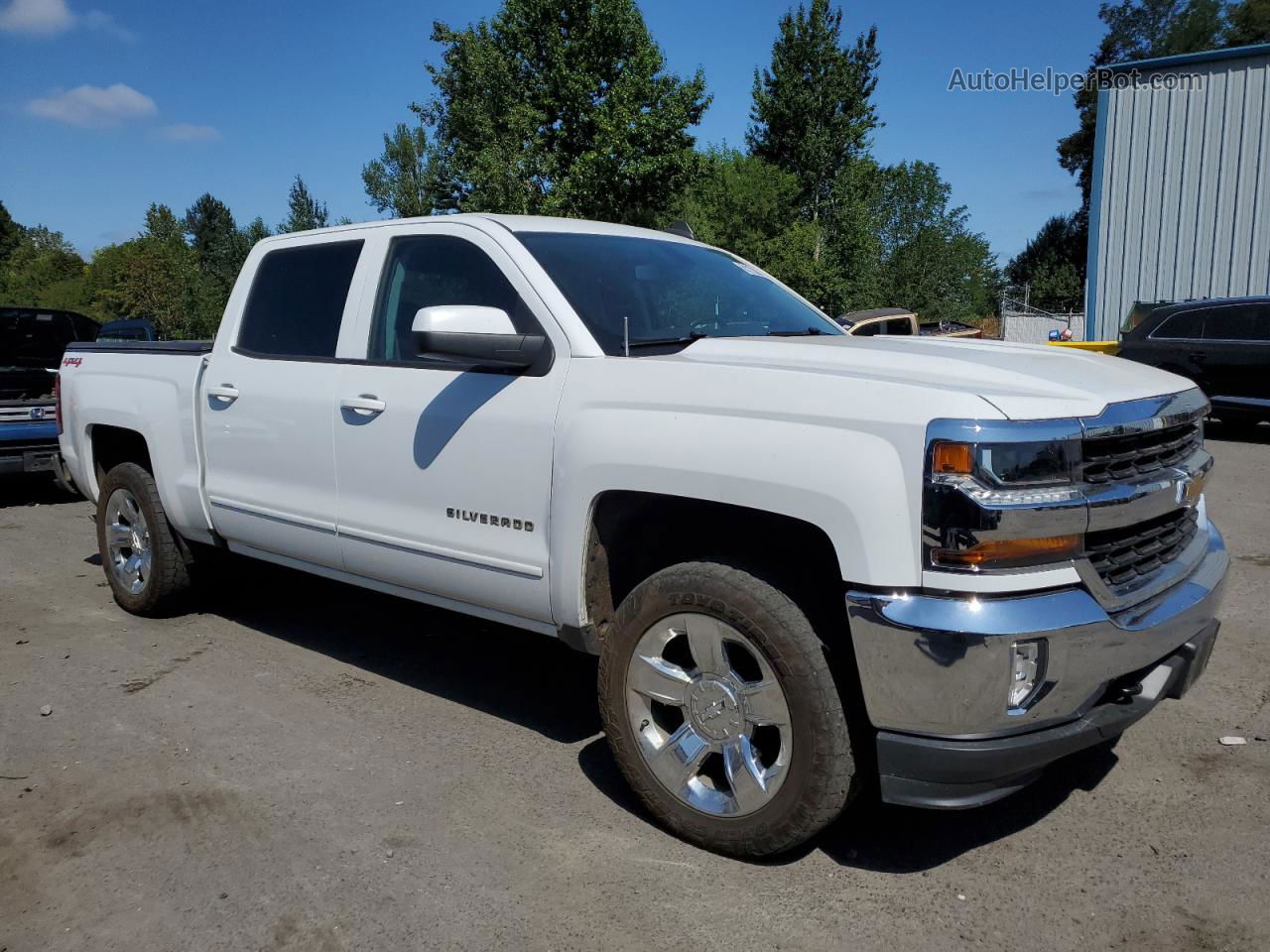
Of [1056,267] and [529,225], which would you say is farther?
[1056,267]

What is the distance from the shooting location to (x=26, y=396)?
943 centimetres

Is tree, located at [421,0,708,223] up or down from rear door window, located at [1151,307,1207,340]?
up

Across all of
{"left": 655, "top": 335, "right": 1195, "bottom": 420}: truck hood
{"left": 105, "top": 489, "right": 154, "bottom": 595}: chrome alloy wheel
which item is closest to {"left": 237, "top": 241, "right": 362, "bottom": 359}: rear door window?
{"left": 105, "top": 489, "right": 154, "bottom": 595}: chrome alloy wheel

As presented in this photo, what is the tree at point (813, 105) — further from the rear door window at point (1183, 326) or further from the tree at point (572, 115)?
the rear door window at point (1183, 326)

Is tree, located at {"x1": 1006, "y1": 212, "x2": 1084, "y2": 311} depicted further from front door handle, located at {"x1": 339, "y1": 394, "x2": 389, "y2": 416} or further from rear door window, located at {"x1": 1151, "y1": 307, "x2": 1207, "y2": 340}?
front door handle, located at {"x1": 339, "y1": 394, "x2": 389, "y2": 416}

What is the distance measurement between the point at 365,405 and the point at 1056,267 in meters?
65.8

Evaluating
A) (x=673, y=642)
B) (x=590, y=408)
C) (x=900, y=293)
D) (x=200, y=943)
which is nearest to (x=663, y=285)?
(x=590, y=408)

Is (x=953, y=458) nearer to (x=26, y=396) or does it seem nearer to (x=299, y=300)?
(x=299, y=300)

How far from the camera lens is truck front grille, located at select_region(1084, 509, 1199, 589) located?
262cm

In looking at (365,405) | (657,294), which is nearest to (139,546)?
(365,405)

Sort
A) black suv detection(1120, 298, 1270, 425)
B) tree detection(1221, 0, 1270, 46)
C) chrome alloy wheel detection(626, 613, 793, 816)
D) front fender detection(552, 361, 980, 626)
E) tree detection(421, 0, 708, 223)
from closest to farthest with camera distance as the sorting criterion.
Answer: front fender detection(552, 361, 980, 626), chrome alloy wheel detection(626, 613, 793, 816), black suv detection(1120, 298, 1270, 425), tree detection(421, 0, 708, 223), tree detection(1221, 0, 1270, 46)

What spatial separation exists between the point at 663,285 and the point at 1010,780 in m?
2.20

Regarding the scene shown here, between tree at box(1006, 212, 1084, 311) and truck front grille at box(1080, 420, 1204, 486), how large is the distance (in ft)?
198

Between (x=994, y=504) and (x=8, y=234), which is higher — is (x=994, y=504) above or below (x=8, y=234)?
below
